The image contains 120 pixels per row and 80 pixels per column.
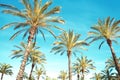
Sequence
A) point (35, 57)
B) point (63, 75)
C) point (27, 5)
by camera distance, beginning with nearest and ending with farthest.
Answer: point (27, 5) < point (35, 57) < point (63, 75)

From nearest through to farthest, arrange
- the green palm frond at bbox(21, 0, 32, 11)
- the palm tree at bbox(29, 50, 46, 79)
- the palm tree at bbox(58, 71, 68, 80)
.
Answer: the green palm frond at bbox(21, 0, 32, 11) < the palm tree at bbox(29, 50, 46, 79) < the palm tree at bbox(58, 71, 68, 80)

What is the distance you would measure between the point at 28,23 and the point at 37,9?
6.94 ft

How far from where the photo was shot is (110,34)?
1471 inches

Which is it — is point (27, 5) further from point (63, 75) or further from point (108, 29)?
point (63, 75)

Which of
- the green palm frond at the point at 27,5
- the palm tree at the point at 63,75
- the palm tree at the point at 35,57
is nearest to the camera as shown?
the green palm frond at the point at 27,5

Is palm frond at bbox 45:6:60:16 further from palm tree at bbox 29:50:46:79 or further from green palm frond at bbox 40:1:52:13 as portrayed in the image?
palm tree at bbox 29:50:46:79

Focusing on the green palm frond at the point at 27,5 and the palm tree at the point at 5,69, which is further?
the palm tree at the point at 5,69

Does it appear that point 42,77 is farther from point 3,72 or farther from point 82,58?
point 82,58

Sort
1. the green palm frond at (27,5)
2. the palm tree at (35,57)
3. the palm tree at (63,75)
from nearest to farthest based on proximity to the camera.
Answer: the green palm frond at (27,5)
the palm tree at (35,57)
the palm tree at (63,75)

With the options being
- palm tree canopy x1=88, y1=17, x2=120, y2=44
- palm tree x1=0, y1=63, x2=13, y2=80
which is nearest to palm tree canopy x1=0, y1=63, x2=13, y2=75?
palm tree x1=0, y1=63, x2=13, y2=80

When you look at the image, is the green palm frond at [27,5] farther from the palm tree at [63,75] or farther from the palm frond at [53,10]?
the palm tree at [63,75]

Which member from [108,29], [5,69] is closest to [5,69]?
[5,69]

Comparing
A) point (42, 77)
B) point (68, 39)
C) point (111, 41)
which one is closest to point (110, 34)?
point (111, 41)

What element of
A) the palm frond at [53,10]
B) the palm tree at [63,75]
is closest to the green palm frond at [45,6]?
the palm frond at [53,10]
